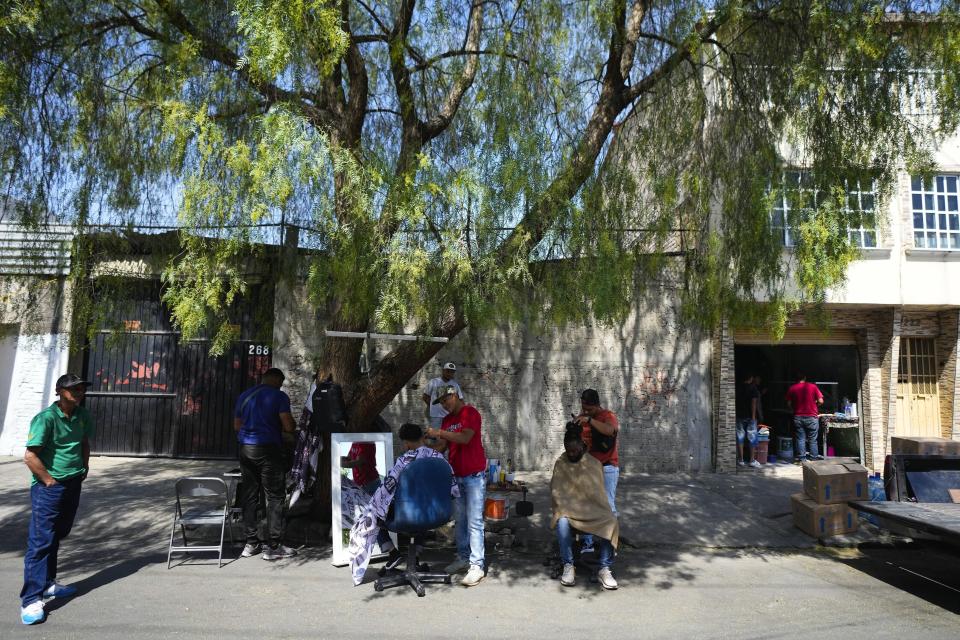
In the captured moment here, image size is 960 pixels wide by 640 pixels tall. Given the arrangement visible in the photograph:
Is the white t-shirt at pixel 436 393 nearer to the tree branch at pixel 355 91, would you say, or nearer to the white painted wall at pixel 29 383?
the tree branch at pixel 355 91

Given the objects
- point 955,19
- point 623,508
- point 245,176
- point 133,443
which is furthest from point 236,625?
point 955,19

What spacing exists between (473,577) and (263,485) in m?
2.27

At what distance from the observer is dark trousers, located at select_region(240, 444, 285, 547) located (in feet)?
19.4

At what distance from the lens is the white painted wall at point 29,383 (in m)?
10.2

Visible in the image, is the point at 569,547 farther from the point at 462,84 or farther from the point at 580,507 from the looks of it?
the point at 462,84

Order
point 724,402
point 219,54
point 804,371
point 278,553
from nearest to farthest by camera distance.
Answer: point 278,553 → point 219,54 → point 724,402 → point 804,371

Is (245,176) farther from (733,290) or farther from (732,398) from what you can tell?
(732,398)

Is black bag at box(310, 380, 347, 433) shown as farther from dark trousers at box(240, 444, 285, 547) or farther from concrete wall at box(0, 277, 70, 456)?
concrete wall at box(0, 277, 70, 456)

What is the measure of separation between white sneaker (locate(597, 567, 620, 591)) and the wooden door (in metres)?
8.67

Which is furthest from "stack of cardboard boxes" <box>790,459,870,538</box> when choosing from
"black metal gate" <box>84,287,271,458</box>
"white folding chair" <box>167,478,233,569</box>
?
"black metal gate" <box>84,287,271,458</box>

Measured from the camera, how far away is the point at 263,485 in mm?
5996

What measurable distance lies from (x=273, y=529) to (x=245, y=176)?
3.31m

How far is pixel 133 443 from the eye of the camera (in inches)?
413

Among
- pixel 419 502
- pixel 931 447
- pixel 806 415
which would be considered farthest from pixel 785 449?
pixel 419 502
